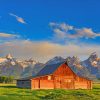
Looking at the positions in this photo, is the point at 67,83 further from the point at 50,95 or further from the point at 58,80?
the point at 50,95

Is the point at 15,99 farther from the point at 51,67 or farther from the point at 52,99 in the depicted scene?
the point at 51,67

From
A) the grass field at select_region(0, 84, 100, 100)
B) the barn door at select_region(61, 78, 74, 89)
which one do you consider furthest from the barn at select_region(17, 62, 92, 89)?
the grass field at select_region(0, 84, 100, 100)

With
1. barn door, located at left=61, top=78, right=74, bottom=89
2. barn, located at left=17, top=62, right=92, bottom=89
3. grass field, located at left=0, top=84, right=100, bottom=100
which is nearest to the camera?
grass field, located at left=0, top=84, right=100, bottom=100

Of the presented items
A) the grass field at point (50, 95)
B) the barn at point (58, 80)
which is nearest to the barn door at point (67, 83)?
the barn at point (58, 80)

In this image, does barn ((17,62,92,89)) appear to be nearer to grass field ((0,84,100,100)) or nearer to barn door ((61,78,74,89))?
barn door ((61,78,74,89))

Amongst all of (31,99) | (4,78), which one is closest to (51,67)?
(31,99)

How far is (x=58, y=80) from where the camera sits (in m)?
94.8

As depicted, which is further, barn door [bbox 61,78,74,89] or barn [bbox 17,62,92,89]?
barn door [bbox 61,78,74,89]

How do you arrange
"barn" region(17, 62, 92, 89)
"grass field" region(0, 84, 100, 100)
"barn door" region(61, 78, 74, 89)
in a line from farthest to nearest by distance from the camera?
"barn door" region(61, 78, 74, 89) < "barn" region(17, 62, 92, 89) < "grass field" region(0, 84, 100, 100)

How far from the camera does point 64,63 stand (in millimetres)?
96688

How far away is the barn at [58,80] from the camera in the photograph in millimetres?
91375

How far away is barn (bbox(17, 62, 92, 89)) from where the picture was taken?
3597 inches

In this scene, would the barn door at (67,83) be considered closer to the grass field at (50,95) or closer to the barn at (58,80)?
the barn at (58,80)

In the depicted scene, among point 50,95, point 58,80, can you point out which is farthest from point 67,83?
point 50,95
